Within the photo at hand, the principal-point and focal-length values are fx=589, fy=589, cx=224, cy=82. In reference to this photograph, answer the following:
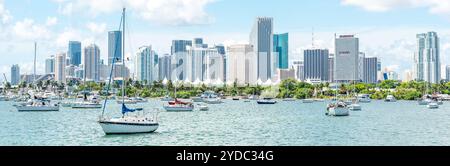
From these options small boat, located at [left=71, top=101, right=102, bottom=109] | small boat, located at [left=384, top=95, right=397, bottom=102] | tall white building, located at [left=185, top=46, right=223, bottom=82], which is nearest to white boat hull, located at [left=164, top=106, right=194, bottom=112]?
small boat, located at [left=71, top=101, right=102, bottom=109]

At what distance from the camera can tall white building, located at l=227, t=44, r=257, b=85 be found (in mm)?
160125

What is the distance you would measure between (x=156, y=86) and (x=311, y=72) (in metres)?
78.8

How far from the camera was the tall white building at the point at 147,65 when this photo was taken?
145750mm

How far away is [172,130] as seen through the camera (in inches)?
1218

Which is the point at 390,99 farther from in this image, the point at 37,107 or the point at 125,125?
the point at 125,125

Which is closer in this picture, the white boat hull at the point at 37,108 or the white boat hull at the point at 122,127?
the white boat hull at the point at 122,127

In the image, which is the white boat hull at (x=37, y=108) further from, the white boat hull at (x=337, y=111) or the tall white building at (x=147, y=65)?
the tall white building at (x=147, y=65)

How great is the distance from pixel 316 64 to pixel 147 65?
6766 cm

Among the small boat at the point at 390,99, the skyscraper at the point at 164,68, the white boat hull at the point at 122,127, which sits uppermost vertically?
the skyscraper at the point at 164,68

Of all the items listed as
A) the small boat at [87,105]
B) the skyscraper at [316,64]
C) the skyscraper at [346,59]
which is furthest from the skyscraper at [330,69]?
the small boat at [87,105]

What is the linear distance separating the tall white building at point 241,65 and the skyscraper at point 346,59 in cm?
2431

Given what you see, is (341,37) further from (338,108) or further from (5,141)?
(5,141)

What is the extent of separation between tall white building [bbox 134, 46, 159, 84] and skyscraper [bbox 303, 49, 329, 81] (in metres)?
59.4
